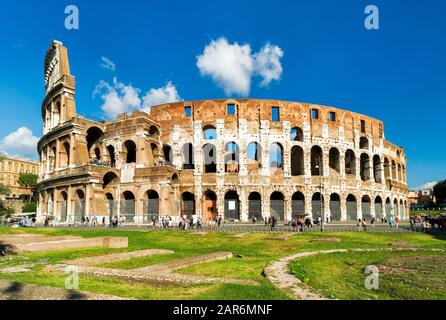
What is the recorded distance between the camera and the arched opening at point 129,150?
4238 centimetres

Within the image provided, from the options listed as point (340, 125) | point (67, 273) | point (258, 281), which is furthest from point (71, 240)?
point (340, 125)

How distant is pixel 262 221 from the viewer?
39938 millimetres

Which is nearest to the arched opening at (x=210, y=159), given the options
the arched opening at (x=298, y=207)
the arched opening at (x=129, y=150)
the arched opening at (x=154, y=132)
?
the arched opening at (x=154, y=132)

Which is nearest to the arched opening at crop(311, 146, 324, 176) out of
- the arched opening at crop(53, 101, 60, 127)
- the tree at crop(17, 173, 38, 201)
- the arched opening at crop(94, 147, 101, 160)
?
the arched opening at crop(94, 147, 101, 160)

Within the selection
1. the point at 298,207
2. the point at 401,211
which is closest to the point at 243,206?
the point at 298,207

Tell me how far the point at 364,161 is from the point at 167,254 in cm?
4069

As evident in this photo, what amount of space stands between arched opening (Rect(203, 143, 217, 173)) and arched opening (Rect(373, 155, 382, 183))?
22.9 m

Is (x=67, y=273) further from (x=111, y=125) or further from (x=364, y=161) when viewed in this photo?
(x=364, y=161)

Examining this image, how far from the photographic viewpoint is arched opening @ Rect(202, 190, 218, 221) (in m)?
41.1

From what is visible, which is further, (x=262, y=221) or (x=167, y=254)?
(x=262, y=221)

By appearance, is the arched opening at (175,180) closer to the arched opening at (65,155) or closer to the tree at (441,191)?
the arched opening at (65,155)

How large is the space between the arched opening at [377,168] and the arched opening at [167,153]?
1116 inches

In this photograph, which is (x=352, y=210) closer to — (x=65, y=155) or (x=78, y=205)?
(x=78, y=205)
